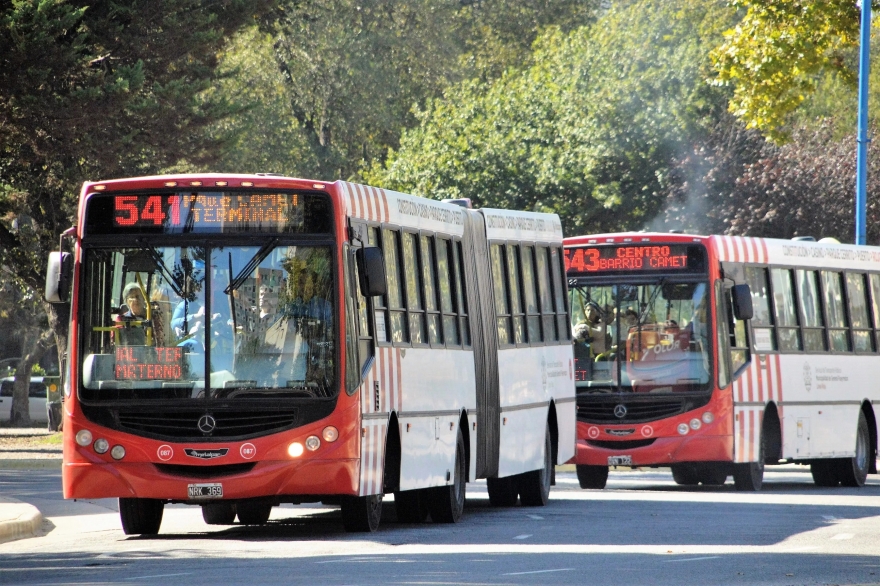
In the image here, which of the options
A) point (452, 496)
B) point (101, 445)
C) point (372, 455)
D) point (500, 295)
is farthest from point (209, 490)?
point (500, 295)

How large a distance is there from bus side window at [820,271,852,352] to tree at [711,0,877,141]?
3013 mm

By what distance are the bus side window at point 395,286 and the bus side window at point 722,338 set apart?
275 inches

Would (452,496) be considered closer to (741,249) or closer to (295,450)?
(295,450)

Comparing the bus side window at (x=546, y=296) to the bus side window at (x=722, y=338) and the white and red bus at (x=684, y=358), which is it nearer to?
the white and red bus at (x=684, y=358)

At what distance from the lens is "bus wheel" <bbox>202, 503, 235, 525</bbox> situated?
1675 cm

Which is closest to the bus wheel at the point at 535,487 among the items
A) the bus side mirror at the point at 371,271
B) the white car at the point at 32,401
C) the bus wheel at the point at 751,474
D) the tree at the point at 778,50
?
the bus wheel at the point at 751,474

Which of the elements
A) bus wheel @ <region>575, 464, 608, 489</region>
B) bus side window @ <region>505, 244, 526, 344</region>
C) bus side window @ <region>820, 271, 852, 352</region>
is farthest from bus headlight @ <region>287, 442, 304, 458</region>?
bus side window @ <region>820, 271, 852, 352</region>

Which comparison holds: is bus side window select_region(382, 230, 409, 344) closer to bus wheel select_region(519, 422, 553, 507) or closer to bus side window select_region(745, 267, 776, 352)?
bus wheel select_region(519, 422, 553, 507)

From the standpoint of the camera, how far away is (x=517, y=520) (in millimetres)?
16953

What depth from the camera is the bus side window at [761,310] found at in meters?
22.7

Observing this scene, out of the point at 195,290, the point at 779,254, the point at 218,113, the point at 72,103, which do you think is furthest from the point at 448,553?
the point at 218,113

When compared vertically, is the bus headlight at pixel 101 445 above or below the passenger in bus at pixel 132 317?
below

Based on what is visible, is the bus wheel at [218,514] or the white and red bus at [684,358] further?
the white and red bus at [684,358]

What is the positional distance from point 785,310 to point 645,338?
262cm
